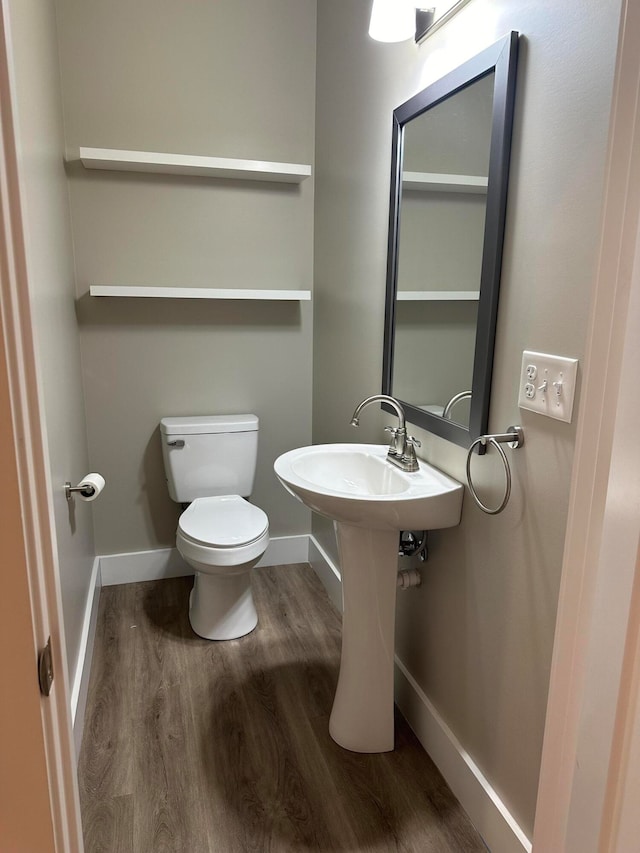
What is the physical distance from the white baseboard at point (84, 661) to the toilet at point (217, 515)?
0.40 meters

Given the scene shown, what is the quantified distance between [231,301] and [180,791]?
1.93 meters

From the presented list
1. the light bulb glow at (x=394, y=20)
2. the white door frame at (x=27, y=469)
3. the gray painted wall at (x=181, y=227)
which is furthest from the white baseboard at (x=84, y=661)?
the light bulb glow at (x=394, y=20)

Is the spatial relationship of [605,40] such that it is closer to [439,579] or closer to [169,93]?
[439,579]

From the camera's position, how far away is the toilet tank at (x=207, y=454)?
2646mm

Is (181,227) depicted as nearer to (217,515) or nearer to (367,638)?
(217,515)

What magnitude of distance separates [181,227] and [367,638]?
6.19 feet

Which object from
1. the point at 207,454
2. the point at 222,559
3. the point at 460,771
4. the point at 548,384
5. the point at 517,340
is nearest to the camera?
the point at 548,384

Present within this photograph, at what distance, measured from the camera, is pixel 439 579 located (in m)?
1.79

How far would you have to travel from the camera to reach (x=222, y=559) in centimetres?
224

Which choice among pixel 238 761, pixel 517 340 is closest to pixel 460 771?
pixel 238 761

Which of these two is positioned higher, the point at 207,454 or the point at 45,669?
the point at 45,669

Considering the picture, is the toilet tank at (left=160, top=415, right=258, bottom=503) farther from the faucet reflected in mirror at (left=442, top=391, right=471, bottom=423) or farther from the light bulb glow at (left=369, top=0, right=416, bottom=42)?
the light bulb glow at (left=369, top=0, right=416, bottom=42)

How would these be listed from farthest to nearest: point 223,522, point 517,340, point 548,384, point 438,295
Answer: point 223,522 < point 438,295 < point 517,340 < point 548,384

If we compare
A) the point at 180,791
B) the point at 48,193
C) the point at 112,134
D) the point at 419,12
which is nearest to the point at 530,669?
the point at 180,791
